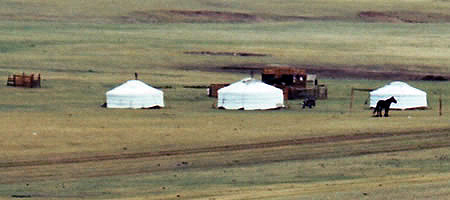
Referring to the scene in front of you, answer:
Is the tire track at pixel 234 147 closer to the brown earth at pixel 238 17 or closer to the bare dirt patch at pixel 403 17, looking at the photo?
the brown earth at pixel 238 17

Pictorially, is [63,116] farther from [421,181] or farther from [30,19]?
[30,19]

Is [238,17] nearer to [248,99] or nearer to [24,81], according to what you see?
[24,81]

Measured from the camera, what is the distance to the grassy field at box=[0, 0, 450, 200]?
3111 centimetres

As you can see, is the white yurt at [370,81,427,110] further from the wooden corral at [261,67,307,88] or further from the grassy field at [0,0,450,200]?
the wooden corral at [261,67,307,88]

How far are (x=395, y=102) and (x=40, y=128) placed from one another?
53.1ft

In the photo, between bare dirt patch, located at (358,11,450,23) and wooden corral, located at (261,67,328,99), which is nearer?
wooden corral, located at (261,67,328,99)

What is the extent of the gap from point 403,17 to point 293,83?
6491 cm

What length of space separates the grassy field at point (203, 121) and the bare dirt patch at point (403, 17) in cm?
961

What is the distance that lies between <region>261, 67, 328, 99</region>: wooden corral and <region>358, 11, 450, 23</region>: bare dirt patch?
199ft

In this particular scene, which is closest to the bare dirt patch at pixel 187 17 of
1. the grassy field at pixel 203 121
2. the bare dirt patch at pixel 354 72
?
the grassy field at pixel 203 121

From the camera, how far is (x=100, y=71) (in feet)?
244

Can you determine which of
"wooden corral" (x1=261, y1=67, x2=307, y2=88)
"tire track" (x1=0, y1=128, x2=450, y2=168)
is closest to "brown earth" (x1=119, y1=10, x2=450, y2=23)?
"wooden corral" (x1=261, y1=67, x2=307, y2=88)

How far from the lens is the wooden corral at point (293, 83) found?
6134 cm

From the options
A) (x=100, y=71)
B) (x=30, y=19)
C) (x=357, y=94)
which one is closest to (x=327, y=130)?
(x=357, y=94)
